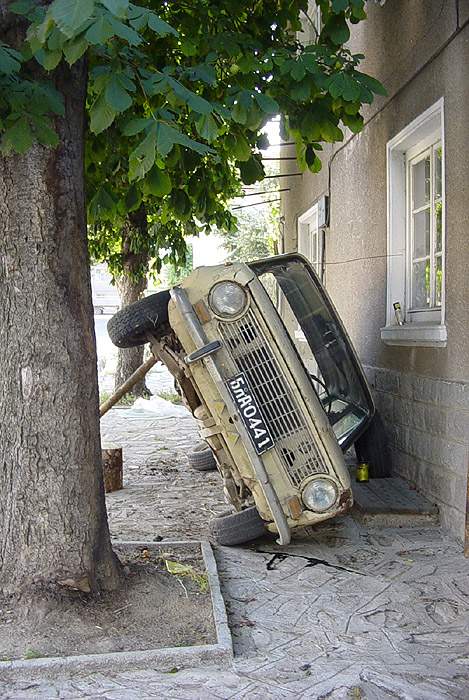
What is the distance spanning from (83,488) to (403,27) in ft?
17.2

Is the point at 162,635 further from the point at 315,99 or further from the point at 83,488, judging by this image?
the point at 315,99

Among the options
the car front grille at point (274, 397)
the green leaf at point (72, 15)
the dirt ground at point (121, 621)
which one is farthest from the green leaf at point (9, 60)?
the dirt ground at point (121, 621)

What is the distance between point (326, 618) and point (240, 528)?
4.16ft

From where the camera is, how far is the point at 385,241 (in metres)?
8.04

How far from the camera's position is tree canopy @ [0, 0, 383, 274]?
361 centimetres

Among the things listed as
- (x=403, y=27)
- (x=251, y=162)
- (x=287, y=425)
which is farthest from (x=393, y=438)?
(x=403, y=27)

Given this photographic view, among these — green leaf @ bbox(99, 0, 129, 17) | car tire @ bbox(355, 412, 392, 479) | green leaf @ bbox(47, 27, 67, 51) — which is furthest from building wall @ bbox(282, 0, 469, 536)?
green leaf @ bbox(99, 0, 129, 17)

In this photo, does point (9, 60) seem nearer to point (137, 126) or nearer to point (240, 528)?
point (137, 126)

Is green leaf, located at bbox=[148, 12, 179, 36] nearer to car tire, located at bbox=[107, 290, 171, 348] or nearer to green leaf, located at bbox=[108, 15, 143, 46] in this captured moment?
green leaf, located at bbox=[108, 15, 143, 46]

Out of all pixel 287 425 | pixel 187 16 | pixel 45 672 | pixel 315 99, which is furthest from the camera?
pixel 187 16

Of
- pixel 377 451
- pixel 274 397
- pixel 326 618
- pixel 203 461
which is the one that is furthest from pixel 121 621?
pixel 203 461

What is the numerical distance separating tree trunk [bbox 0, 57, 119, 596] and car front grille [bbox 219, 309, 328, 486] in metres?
1.28

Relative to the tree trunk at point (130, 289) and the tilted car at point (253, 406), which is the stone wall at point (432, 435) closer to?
the tilted car at point (253, 406)

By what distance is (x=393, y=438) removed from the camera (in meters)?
7.77
